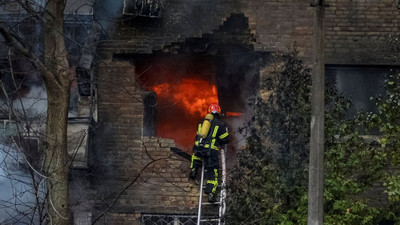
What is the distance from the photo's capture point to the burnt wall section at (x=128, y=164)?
13.1 metres

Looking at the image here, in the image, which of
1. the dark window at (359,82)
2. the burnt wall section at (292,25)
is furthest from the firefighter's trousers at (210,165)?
the dark window at (359,82)

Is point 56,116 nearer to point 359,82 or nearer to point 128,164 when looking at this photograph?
point 128,164

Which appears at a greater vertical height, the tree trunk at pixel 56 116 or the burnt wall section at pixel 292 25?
the burnt wall section at pixel 292 25

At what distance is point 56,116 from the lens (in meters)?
10.1

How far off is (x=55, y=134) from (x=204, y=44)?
4049mm

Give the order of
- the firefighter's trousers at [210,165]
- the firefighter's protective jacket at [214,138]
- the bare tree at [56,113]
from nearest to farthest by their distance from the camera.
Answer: the bare tree at [56,113]
the firefighter's trousers at [210,165]
the firefighter's protective jacket at [214,138]

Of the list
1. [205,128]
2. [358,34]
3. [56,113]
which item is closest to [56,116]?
[56,113]

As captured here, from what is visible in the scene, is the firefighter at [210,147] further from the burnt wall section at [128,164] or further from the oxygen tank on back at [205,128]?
the burnt wall section at [128,164]

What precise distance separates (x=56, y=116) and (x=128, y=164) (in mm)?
3330

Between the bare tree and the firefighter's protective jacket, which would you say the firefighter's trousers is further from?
the bare tree

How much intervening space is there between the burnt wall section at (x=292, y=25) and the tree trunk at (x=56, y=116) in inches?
127

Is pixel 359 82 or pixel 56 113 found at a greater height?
pixel 359 82

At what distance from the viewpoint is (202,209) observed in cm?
1261

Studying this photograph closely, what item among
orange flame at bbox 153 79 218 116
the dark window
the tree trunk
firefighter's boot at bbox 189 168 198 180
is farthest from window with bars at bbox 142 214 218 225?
the dark window
